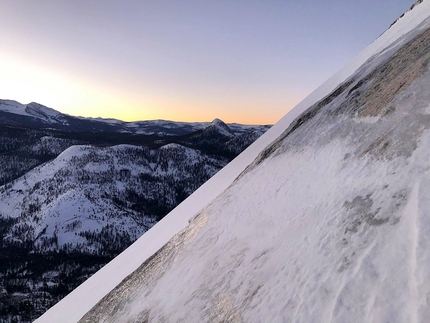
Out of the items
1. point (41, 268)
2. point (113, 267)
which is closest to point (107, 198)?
point (41, 268)

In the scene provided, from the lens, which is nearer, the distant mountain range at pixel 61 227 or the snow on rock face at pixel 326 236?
the snow on rock face at pixel 326 236

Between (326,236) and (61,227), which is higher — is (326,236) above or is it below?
below

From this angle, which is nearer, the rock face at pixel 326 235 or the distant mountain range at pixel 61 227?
the rock face at pixel 326 235

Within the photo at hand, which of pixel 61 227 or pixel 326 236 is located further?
pixel 61 227

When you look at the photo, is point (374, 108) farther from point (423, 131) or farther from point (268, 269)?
point (268, 269)

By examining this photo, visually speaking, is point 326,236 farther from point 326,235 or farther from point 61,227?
point 61,227

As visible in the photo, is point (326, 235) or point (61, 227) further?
point (61, 227)

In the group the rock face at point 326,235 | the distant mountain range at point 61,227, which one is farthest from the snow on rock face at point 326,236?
the distant mountain range at point 61,227

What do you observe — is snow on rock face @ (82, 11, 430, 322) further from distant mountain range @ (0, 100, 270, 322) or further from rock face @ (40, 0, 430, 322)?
distant mountain range @ (0, 100, 270, 322)

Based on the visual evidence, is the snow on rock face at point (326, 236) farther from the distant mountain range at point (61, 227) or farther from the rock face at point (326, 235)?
the distant mountain range at point (61, 227)

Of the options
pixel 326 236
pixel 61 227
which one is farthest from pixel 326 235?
pixel 61 227
